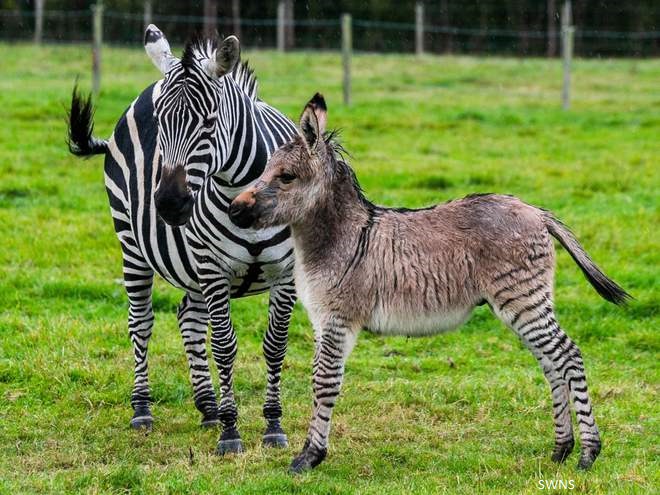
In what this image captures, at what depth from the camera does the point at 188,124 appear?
5.98 metres

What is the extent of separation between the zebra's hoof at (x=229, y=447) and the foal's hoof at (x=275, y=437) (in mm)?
181

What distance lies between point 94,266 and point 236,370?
313cm

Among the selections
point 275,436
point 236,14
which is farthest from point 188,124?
point 236,14

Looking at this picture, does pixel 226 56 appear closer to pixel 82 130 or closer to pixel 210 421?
pixel 82 130

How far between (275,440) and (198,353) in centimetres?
97

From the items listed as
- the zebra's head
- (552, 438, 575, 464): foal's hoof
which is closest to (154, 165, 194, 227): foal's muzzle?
the zebra's head

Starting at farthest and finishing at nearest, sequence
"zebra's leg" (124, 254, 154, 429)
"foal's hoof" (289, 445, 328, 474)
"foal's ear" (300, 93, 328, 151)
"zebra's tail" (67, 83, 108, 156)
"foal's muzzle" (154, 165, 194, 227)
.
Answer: "zebra's tail" (67, 83, 108, 156)
"zebra's leg" (124, 254, 154, 429)
"foal's hoof" (289, 445, 328, 474)
"foal's ear" (300, 93, 328, 151)
"foal's muzzle" (154, 165, 194, 227)

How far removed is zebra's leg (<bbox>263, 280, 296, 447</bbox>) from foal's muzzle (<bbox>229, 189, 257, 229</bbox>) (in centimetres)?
104

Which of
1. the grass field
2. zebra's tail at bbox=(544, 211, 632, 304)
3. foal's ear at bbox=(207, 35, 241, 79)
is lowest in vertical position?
the grass field

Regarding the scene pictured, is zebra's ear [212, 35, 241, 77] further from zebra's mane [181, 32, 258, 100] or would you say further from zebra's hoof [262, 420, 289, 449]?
zebra's hoof [262, 420, 289, 449]

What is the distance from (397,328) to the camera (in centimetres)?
608

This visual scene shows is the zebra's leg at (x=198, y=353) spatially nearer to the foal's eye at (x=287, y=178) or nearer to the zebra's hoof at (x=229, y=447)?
the zebra's hoof at (x=229, y=447)

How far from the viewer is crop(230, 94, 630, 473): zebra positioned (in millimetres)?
5941

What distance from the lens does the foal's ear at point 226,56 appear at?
6129 mm
